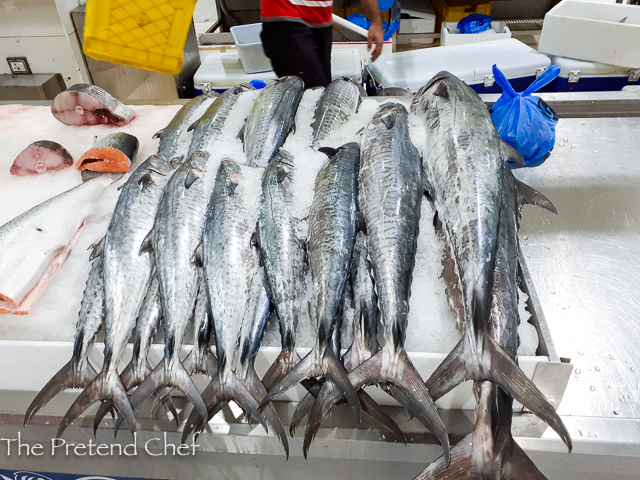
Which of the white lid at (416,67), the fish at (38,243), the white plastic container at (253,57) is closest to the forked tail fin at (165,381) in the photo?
the fish at (38,243)

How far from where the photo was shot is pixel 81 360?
1196mm

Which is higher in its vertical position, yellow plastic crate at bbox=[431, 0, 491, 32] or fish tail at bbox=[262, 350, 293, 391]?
yellow plastic crate at bbox=[431, 0, 491, 32]

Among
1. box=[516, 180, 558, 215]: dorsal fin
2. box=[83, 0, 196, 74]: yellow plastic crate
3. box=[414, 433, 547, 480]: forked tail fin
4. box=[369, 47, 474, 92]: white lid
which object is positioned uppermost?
box=[83, 0, 196, 74]: yellow plastic crate

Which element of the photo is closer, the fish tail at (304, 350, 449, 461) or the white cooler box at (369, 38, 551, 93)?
the fish tail at (304, 350, 449, 461)

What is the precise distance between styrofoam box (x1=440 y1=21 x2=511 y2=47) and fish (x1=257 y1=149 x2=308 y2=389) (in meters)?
4.77

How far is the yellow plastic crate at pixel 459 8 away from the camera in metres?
6.21

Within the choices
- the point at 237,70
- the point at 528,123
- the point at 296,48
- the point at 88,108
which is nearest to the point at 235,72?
the point at 237,70

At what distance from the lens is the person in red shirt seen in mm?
2990

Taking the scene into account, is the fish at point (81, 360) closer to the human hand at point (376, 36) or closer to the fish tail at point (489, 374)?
the fish tail at point (489, 374)

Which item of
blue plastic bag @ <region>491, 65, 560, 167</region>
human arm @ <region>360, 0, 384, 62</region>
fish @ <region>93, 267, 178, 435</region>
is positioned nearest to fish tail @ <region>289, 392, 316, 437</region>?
fish @ <region>93, 267, 178, 435</region>

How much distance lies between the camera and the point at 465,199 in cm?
131

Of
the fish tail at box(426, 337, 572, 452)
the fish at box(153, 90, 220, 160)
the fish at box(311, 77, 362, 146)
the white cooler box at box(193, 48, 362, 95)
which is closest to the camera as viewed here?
the fish tail at box(426, 337, 572, 452)

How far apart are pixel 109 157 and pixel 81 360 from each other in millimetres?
1060

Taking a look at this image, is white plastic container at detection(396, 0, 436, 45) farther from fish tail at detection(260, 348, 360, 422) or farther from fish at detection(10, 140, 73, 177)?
fish tail at detection(260, 348, 360, 422)
